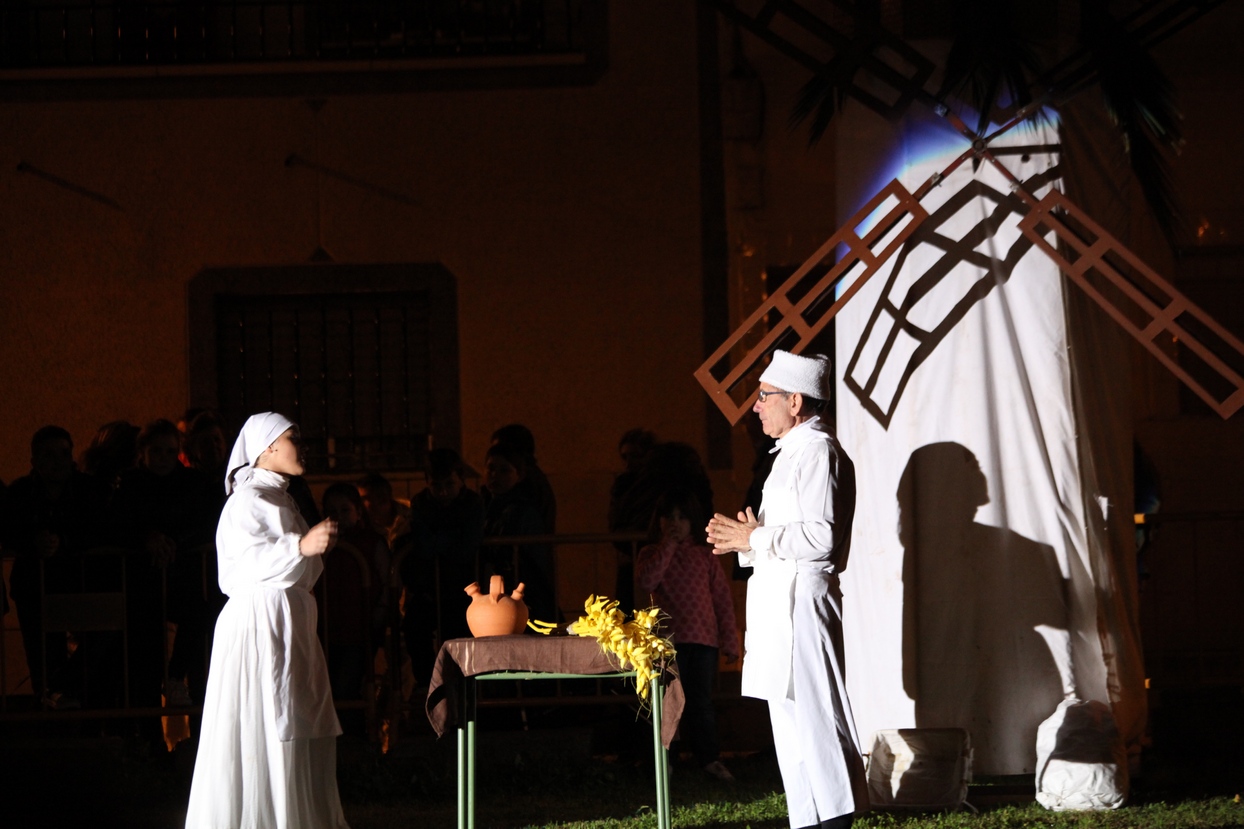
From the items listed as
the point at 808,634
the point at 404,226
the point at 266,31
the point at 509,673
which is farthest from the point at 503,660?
A: the point at 266,31

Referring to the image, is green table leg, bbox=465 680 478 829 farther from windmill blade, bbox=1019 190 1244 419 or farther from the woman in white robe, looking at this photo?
windmill blade, bbox=1019 190 1244 419

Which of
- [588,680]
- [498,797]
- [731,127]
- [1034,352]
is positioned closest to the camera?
[1034,352]

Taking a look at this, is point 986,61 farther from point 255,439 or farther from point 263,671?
point 263,671

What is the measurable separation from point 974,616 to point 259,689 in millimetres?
3215

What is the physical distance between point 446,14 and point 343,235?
1926 millimetres

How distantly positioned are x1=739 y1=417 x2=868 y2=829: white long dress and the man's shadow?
1.15 meters

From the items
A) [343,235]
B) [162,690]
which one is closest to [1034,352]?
[162,690]

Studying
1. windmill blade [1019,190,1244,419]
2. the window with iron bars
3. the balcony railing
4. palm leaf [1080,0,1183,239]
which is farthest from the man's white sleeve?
the balcony railing

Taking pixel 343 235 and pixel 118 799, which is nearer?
pixel 118 799

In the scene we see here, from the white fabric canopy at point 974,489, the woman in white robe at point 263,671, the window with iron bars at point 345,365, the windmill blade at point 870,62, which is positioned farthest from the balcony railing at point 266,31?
the woman in white robe at point 263,671

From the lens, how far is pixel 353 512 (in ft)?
31.3

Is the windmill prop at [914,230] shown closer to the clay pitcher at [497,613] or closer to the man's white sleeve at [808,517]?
the man's white sleeve at [808,517]

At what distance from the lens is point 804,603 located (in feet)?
21.3

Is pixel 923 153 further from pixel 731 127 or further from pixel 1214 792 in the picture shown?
pixel 731 127
